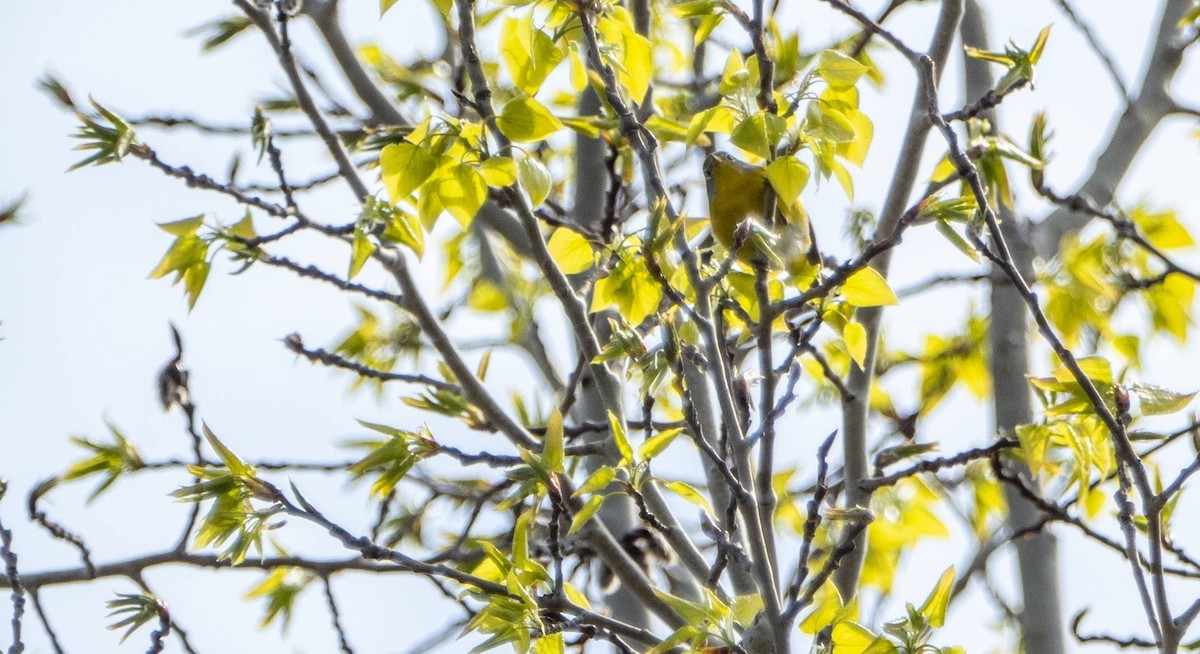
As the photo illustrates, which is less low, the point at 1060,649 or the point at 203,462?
the point at 203,462

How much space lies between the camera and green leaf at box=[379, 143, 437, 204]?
206 centimetres

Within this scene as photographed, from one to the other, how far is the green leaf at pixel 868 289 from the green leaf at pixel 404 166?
0.76 m

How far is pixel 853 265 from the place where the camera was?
192 centimetres

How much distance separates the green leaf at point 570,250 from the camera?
7.48 feet

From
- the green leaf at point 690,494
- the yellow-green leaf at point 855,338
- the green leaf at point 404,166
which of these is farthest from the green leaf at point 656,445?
the green leaf at point 404,166

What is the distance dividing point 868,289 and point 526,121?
0.68 metres

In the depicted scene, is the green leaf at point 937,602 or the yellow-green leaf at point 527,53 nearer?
the green leaf at point 937,602

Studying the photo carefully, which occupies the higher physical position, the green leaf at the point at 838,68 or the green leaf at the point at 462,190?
the green leaf at the point at 838,68

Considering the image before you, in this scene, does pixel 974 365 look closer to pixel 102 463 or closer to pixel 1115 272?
pixel 1115 272

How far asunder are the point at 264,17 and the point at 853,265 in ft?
4.51

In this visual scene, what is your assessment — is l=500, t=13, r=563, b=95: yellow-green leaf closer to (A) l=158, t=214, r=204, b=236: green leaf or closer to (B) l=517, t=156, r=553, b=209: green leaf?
(B) l=517, t=156, r=553, b=209: green leaf

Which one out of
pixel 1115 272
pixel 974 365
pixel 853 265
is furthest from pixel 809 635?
pixel 974 365

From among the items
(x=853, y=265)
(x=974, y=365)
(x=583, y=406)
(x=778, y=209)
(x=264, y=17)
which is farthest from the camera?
(x=974, y=365)

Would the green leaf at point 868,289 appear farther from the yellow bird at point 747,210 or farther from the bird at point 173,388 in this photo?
the bird at point 173,388
